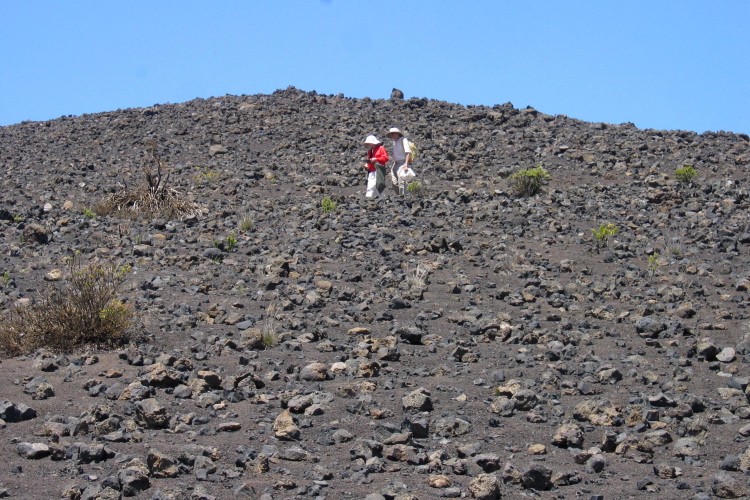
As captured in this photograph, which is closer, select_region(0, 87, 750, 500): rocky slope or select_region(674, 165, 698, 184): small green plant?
select_region(0, 87, 750, 500): rocky slope

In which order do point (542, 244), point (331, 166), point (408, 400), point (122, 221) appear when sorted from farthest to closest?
point (331, 166)
point (122, 221)
point (542, 244)
point (408, 400)

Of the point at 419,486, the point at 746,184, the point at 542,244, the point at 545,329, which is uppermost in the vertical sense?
the point at 746,184

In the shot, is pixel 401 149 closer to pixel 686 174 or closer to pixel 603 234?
pixel 603 234

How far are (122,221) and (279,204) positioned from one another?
246 centimetres

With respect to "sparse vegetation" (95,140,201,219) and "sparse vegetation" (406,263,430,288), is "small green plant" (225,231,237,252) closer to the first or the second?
"sparse vegetation" (95,140,201,219)

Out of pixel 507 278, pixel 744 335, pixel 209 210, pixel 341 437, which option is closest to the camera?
pixel 341 437

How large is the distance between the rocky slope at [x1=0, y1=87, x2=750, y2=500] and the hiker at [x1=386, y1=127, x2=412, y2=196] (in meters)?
0.51

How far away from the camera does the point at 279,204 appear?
12500 mm

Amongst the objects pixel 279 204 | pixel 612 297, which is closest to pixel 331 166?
pixel 279 204

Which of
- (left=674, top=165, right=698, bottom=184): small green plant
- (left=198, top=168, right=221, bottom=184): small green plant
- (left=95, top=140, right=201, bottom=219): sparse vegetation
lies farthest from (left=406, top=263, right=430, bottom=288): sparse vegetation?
(left=198, top=168, right=221, bottom=184): small green plant

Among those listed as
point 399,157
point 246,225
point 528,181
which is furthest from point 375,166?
point 246,225

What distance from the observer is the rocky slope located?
3896 mm

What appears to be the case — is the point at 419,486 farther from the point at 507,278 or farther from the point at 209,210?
the point at 209,210

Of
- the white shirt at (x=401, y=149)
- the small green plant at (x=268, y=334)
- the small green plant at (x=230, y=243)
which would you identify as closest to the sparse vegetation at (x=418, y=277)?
the small green plant at (x=268, y=334)
